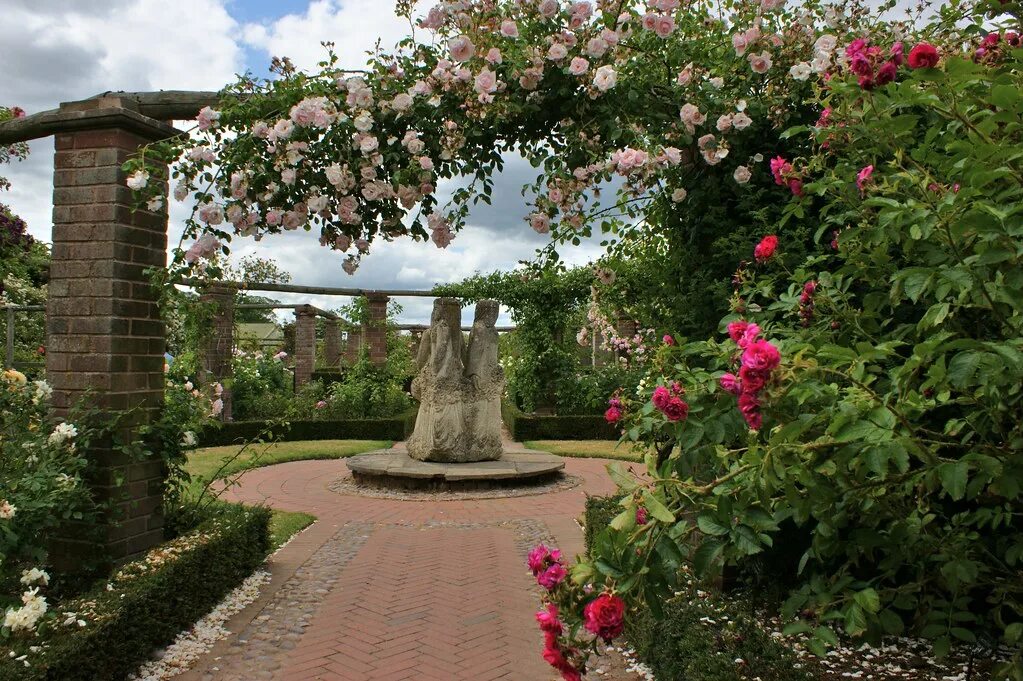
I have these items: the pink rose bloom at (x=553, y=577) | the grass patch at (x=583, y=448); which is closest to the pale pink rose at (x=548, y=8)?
the pink rose bloom at (x=553, y=577)

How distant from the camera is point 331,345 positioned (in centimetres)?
2275

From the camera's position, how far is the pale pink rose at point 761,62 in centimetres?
401

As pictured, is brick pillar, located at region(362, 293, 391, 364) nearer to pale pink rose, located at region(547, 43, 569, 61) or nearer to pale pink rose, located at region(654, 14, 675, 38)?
pale pink rose, located at region(547, 43, 569, 61)

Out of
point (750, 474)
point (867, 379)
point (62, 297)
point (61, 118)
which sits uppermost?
point (61, 118)

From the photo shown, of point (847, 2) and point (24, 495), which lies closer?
point (24, 495)

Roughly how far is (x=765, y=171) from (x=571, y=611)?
3.05 meters

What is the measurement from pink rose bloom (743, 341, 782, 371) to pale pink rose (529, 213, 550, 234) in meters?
2.89

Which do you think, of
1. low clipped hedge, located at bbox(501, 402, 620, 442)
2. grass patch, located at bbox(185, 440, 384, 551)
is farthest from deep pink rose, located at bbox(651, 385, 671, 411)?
low clipped hedge, located at bbox(501, 402, 620, 442)

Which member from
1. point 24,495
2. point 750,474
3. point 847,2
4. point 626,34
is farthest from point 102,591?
point 847,2

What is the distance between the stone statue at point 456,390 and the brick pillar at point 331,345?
45.8 ft

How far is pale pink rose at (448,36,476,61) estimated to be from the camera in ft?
12.4

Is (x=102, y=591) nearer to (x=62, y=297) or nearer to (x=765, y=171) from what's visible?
(x=62, y=297)

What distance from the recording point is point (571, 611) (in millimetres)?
2148

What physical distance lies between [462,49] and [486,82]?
0.24 m
